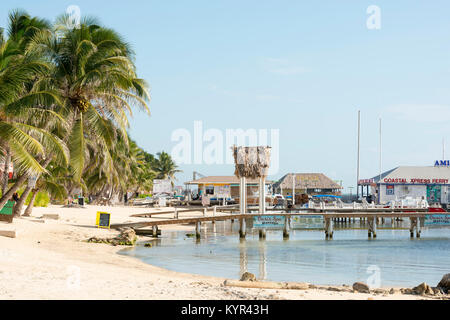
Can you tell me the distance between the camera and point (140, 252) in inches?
904

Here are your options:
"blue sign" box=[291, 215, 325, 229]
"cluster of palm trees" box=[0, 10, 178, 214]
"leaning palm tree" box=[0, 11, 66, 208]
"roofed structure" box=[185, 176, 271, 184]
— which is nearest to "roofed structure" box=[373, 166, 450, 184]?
"roofed structure" box=[185, 176, 271, 184]

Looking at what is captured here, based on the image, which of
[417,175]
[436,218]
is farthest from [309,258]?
[417,175]

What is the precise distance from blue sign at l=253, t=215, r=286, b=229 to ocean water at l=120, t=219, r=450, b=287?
1039 mm

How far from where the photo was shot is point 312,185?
7569cm

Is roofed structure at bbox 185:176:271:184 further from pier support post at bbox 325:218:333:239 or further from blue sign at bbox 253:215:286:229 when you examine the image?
blue sign at bbox 253:215:286:229

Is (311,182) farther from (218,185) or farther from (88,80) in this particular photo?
(88,80)

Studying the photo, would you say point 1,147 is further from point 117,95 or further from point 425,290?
point 425,290

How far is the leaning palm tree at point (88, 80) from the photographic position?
72.8 ft

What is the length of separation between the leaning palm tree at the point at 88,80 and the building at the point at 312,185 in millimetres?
52694

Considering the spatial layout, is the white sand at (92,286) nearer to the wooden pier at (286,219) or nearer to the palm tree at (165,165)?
the wooden pier at (286,219)

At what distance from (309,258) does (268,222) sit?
25.3 ft

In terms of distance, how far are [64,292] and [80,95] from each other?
1475 centimetres

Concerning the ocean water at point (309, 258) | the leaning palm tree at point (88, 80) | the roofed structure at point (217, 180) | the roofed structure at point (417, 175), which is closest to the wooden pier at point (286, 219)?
the ocean water at point (309, 258)
